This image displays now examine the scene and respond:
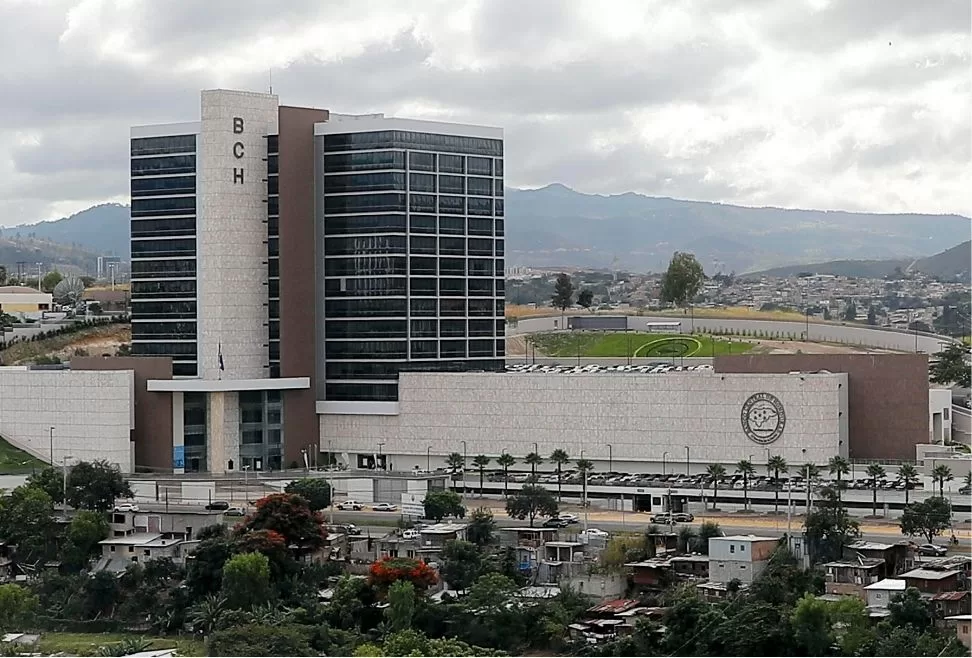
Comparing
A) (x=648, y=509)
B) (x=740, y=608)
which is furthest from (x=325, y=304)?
(x=740, y=608)

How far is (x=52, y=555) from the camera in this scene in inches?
1702

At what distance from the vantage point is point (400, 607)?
3631cm

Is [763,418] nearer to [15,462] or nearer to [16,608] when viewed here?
[16,608]

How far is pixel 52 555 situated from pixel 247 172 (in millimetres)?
13994

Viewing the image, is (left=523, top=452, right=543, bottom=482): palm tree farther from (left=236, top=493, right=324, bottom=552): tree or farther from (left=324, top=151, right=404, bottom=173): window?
(left=324, top=151, right=404, bottom=173): window

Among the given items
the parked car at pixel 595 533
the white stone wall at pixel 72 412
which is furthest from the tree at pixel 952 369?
the white stone wall at pixel 72 412

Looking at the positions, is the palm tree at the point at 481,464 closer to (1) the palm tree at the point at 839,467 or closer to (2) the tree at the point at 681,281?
(1) the palm tree at the point at 839,467

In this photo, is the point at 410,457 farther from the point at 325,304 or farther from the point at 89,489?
the point at 89,489

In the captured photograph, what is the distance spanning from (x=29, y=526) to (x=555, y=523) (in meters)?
12.2

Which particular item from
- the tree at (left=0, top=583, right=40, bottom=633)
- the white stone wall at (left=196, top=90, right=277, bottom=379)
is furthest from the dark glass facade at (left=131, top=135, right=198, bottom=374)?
the tree at (left=0, top=583, right=40, bottom=633)

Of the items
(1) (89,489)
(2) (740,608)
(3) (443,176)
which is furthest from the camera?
(3) (443,176)

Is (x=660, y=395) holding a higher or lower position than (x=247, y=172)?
lower

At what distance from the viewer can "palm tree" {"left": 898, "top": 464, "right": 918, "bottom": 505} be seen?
44219 millimetres

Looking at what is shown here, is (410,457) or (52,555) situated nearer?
(52,555)
